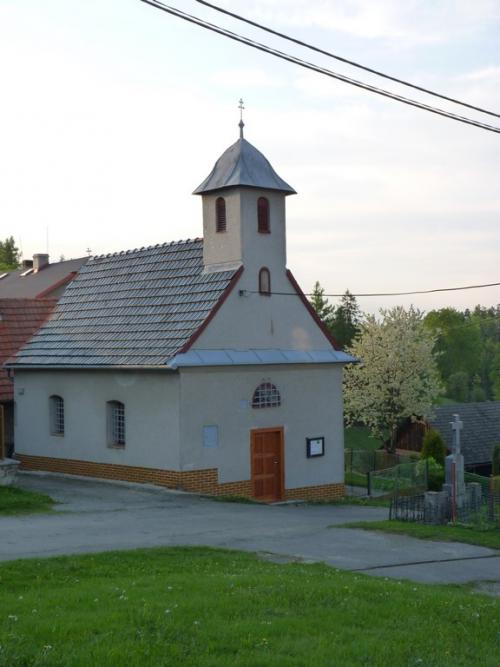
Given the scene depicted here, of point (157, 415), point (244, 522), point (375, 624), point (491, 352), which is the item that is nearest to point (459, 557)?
point (244, 522)

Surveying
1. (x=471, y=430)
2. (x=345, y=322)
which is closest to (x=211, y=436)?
(x=471, y=430)

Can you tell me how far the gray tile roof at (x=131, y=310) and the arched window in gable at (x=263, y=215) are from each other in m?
1.83

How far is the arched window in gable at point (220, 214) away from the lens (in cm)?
2669

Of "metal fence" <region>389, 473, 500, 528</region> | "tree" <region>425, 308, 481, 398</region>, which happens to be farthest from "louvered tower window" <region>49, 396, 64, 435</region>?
"tree" <region>425, 308, 481, 398</region>

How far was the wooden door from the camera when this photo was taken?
85.1ft

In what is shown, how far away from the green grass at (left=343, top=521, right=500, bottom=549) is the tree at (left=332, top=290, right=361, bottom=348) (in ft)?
173

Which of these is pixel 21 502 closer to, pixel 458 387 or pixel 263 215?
pixel 263 215

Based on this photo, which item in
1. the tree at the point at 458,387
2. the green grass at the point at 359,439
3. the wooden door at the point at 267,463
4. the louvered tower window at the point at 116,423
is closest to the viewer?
A: the wooden door at the point at 267,463

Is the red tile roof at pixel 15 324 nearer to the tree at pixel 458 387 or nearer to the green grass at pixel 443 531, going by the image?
Result: the green grass at pixel 443 531

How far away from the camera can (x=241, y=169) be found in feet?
87.1

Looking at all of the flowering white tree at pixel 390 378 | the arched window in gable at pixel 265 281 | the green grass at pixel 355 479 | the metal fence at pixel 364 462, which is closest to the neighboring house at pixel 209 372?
the arched window in gable at pixel 265 281

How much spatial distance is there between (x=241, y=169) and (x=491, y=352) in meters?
118

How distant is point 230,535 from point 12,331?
16216 mm

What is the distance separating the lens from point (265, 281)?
26.5 metres
